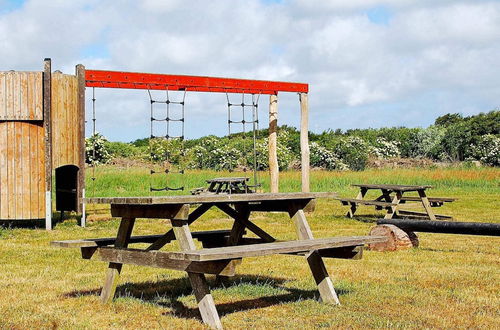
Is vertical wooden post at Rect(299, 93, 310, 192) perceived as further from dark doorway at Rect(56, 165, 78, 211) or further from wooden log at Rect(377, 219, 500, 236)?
wooden log at Rect(377, 219, 500, 236)

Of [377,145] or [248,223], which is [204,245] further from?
[377,145]

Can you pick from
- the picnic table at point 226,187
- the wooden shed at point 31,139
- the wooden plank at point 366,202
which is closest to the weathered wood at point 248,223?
the picnic table at point 226,187

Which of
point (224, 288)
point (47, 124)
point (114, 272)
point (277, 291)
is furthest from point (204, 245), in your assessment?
point (47, 124)

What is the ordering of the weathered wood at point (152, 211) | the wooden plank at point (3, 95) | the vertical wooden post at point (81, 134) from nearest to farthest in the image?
the weathered wood at point (152, 211)
the wooden plank at point (3, 95)
the vertical wooden post at point (81, 134)

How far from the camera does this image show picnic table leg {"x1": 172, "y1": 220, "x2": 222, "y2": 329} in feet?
18.2

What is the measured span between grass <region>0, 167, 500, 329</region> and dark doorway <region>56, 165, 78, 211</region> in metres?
3.59

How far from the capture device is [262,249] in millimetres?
5668

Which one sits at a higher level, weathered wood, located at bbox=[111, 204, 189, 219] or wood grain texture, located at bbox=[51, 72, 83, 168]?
wood grain texture, located at bbox=[51, 72, 83, 168]

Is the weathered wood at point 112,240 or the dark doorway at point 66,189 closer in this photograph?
the weathered wood at point 112,240

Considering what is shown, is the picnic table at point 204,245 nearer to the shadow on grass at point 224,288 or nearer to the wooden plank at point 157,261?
the wooden plank at point 157,261

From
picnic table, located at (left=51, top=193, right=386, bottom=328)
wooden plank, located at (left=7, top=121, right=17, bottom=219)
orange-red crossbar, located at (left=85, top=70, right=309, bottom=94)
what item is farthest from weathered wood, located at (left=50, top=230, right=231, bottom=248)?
orange-red crossbar, located at (left=85, top=70, right=309, bottom=94)

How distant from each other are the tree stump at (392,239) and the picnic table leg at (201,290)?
5315 mm

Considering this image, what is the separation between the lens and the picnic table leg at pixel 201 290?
553cm

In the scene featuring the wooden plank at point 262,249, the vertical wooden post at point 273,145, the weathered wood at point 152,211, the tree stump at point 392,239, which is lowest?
the tree stump at point 392,239
